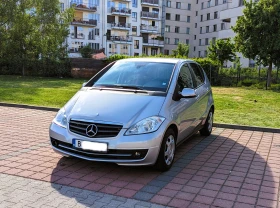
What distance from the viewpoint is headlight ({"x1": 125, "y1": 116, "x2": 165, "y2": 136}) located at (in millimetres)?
4305

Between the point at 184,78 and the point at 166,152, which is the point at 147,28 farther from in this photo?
the point at 166,152

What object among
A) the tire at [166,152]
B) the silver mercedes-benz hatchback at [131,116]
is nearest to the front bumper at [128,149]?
the silver mercedes-benz hatchback at [131,116]

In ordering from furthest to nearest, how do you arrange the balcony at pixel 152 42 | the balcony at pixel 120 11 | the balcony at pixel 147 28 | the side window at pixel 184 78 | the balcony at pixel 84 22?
the balcony at pixel 152 42 < the balcony at pixel 147 28 < the balcony at pixel 120 11 < the balcony at pixel 84 22 < the side window at pixel 184 78

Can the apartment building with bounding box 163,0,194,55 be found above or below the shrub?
above

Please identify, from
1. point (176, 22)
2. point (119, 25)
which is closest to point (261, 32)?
point (119, 25)

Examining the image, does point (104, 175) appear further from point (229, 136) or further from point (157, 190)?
point (229, 136)

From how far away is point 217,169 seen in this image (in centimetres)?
500

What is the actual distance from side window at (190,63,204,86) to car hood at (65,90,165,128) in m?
2.01

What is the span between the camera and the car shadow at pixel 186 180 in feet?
12.7

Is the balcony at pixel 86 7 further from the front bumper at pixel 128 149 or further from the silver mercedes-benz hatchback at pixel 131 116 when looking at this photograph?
the front bumper at pixel 128 149

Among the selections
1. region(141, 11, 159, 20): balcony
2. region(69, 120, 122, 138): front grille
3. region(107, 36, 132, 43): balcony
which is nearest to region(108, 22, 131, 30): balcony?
region(107, 36, 132, 43): balcony

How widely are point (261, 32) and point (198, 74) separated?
16.7 m

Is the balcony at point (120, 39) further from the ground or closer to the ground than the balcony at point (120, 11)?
closer to the ground

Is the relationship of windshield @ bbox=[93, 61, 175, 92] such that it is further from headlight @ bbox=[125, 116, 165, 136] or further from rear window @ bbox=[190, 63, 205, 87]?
rear window @ bbox=[190, 63, 205, 87]
